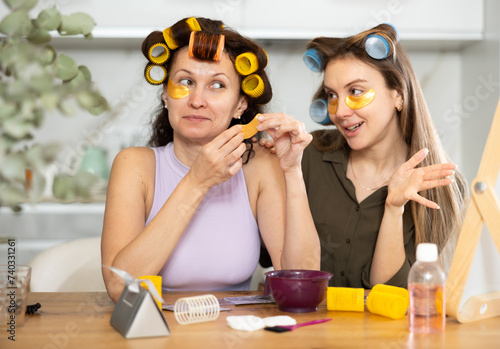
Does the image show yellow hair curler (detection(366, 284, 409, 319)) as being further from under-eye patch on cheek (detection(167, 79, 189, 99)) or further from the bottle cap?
under-eye patch on cheek (detection(167, 79, 189, 99))

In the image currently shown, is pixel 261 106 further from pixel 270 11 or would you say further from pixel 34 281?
pixel 270 11

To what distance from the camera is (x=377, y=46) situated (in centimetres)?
156

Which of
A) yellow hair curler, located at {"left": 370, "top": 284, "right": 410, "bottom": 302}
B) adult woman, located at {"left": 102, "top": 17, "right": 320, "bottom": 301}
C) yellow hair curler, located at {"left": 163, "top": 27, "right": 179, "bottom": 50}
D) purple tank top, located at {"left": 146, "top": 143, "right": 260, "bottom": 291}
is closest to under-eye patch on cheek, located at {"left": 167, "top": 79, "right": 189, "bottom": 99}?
adult woman, located at {"left": 102, "top": 17, "right": 320, "bottom": 301}

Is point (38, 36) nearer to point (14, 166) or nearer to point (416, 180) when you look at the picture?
point (14, 166)

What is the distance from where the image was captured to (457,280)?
992 mm

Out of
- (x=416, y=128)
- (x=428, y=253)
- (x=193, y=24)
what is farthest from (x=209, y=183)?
(x=416, y=128)

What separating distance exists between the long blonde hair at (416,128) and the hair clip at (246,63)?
1.00 ft

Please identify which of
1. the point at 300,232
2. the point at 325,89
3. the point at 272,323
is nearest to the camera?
the point at 272,323

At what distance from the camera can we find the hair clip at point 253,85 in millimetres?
1460

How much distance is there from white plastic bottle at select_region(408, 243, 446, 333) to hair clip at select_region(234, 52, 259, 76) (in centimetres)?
70

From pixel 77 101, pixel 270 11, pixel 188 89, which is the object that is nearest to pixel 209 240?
pixel 188 89

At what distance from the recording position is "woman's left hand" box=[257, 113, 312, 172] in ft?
4.36

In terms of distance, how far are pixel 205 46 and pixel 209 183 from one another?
1.17ft

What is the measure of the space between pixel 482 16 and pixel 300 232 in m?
1.77
